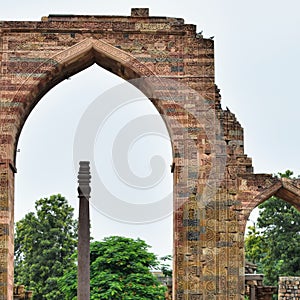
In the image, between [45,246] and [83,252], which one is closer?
[83,252]

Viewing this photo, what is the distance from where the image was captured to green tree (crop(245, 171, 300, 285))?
27.0 metres

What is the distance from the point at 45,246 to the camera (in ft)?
98.2

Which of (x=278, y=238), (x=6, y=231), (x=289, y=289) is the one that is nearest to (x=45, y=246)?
(x=278, y=238)

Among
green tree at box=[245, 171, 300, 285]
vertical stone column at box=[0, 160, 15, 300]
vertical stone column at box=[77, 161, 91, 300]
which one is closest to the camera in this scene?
vertical stone column at box=[77, 161, 91, 300]

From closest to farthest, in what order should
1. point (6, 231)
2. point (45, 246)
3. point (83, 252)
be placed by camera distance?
point (83, 252), point (6, 231), point (45, 246)

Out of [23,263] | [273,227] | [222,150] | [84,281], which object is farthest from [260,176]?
[23,263]

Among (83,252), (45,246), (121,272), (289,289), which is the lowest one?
(83,252)

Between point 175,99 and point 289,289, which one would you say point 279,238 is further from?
point 175,99

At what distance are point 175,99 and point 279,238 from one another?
14537 mm

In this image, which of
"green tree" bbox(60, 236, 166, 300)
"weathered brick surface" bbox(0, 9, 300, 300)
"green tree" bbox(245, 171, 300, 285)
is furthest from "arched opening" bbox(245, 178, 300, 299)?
"weathered brick surface" bbox(0, 9, 300, 300)

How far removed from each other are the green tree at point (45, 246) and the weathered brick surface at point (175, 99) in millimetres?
15625

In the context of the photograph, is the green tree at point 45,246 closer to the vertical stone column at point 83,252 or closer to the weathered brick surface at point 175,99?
the weathered brick surface at point 175,99

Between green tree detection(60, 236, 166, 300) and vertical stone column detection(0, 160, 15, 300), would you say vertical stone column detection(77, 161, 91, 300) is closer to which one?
vertical stone column detection(0, 160, 15, 300)

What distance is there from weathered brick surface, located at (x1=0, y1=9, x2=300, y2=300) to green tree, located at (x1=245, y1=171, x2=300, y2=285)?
13.5 m
